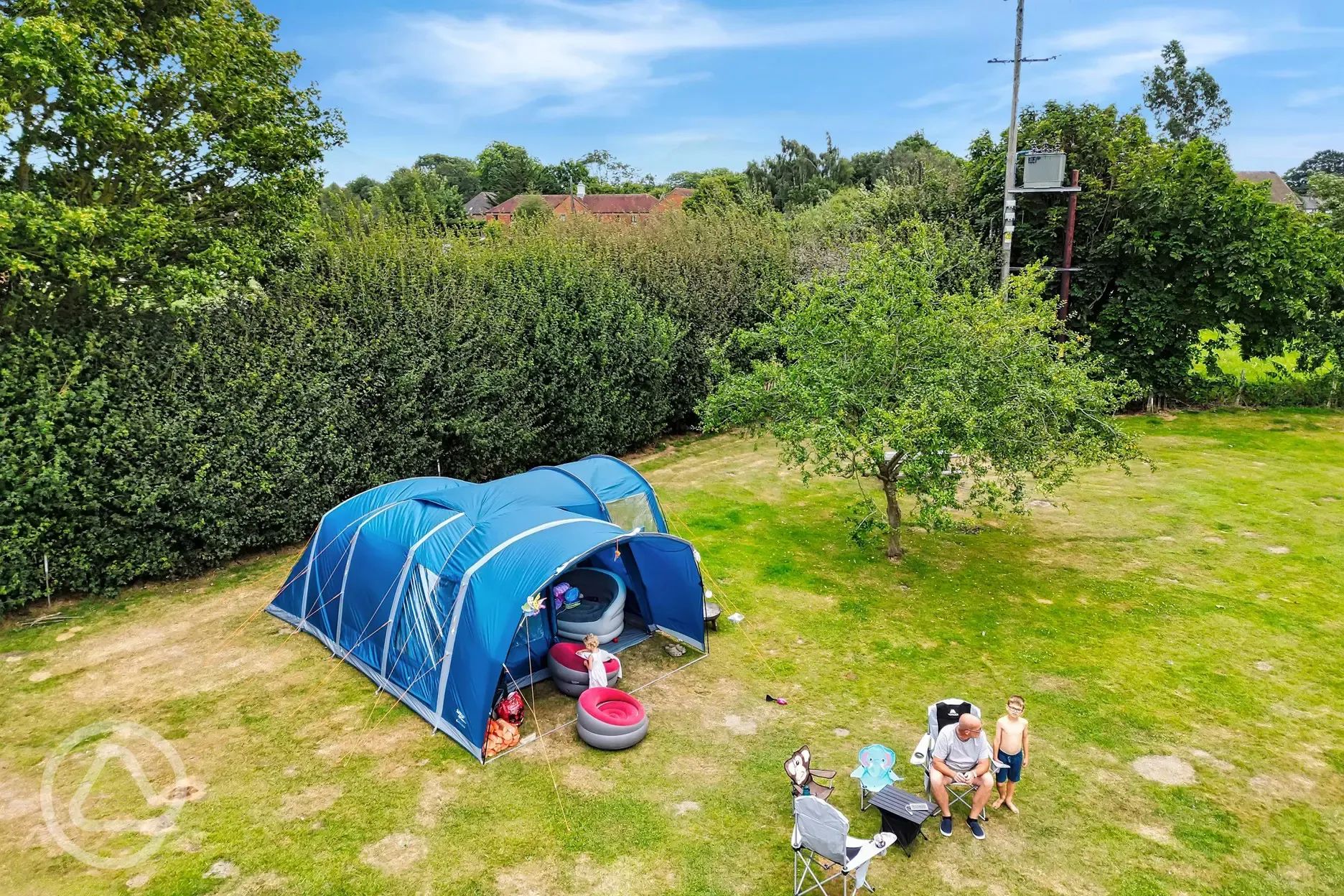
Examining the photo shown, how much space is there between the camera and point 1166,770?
7.35 meters

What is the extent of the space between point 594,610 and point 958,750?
457 cm

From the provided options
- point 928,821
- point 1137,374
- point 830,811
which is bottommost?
point 928,821

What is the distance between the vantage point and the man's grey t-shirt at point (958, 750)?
261 inches

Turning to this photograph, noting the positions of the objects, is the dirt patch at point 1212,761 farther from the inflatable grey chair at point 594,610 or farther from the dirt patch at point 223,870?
the dirt patch at point 223,870

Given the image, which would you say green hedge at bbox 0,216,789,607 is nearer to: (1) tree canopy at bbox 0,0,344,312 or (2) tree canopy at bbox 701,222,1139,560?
(1) tree canopy at bbox 0,0,344,312

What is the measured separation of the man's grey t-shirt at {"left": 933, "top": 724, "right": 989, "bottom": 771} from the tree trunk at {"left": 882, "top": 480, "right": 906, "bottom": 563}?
5.54m

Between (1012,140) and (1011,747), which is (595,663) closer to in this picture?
(1011,747)

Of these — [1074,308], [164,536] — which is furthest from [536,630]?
[1074,308]

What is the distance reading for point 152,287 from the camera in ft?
37.1

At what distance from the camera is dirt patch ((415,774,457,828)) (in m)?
6.80

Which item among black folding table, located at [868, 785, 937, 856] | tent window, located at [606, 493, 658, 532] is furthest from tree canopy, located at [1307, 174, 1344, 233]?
black folding table, located at [868, 785, 937, 856]

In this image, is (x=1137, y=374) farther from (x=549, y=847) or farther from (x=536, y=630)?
(x=549, y=847)

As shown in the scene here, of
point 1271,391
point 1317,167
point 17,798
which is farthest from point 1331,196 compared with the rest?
point 1317,167

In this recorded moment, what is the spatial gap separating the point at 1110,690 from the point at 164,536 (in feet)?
42.3
